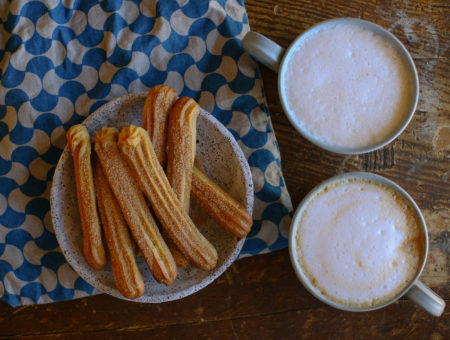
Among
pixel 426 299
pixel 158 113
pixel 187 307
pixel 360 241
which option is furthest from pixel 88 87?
pixel 426 299

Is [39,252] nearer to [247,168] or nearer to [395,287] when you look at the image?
[247,168]

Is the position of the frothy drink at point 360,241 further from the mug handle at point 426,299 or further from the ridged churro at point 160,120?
the ridged churro at point 160,120

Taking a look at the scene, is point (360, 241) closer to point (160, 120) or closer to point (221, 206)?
point (221, 206)

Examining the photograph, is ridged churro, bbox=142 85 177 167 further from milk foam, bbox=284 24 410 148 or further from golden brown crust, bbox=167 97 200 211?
milk foam, bbox=284 24 410 148

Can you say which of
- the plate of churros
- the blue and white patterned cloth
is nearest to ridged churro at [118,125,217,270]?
the plate of churros

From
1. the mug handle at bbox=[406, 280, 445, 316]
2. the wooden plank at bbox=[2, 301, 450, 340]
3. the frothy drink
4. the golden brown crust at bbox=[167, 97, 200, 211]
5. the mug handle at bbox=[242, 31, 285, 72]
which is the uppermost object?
the mug handle at bbox=[242, 31, 285, 72]

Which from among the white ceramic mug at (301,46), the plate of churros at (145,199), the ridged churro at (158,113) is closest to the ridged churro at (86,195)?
the plate of churros at (145,199)

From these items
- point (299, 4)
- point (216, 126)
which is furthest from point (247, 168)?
point (299, 4)
